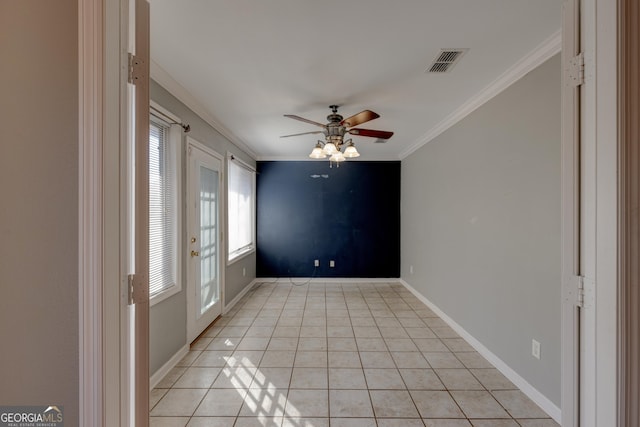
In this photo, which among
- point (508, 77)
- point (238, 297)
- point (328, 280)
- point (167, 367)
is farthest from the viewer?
point (328, 280)

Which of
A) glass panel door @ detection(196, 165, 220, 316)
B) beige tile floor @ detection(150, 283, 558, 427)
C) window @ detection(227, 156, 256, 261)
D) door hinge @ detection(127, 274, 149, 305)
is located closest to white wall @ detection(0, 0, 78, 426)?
door hinge @ detection(127, 274, 149, 305)

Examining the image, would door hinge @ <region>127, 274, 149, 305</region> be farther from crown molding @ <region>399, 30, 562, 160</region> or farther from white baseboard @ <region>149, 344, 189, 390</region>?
crown molding @ <region>399, 30, 562, 160</region>

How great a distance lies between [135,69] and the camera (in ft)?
3.03

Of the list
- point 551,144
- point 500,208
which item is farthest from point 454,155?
point 551,144

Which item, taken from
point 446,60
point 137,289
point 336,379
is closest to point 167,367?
point 336,379

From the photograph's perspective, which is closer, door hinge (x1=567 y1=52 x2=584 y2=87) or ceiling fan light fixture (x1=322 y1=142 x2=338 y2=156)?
door hinge (x1=567 y1=52 x2=584 y2=87)

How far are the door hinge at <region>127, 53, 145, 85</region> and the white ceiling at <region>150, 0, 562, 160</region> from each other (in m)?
0.87

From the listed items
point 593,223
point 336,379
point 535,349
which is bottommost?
point 336,379

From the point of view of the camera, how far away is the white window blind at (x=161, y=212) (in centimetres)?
230

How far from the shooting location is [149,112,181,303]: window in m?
2.32

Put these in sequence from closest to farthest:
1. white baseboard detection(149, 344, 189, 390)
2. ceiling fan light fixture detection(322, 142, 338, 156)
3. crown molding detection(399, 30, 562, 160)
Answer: crown molding detection(399, 30, 562, 160) < white baseboard detection(149, 344, 189, 390) < ceiling fan light fixture detection(322, 142, 338, 156)

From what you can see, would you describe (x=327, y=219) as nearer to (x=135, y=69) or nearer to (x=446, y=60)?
(x=446, y=60)

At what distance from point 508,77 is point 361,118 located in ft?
4.00

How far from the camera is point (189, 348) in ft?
9.17
